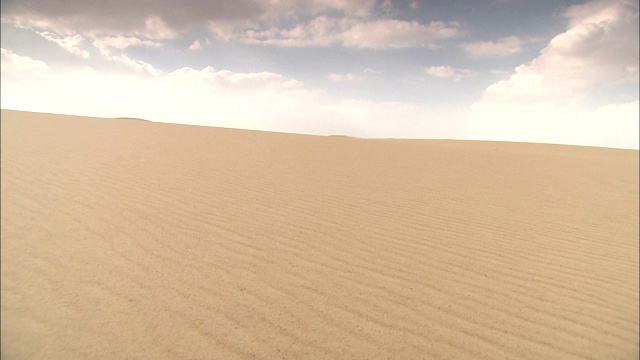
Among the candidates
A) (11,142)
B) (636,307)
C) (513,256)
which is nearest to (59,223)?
(513,256)

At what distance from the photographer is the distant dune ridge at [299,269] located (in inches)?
101

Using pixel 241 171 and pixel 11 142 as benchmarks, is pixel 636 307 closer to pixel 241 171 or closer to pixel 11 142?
pixel 241 171

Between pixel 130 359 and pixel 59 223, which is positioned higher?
pixel 59 223

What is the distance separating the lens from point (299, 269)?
11.6 feet

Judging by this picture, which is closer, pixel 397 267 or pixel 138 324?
pixel 138 324

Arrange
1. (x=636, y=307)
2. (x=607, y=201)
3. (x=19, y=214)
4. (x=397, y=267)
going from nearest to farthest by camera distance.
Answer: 1. (x=636, y=307)
2. (x=397, y=267)
3. (x=19, y=214)
4. (x=607, y=201)

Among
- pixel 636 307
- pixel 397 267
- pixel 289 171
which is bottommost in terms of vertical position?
pixel 636 307

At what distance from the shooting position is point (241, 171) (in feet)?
26.5

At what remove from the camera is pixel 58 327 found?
257 centimetres

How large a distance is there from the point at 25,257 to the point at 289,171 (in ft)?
18.5

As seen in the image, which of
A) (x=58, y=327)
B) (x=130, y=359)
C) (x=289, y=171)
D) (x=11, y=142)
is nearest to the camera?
(x=130, y=359)

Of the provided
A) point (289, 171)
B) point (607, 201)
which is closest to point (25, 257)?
point (289, 171)

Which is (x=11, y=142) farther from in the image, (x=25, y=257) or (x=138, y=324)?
(x=138, y=324)

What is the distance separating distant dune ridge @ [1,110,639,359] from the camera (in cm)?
256
